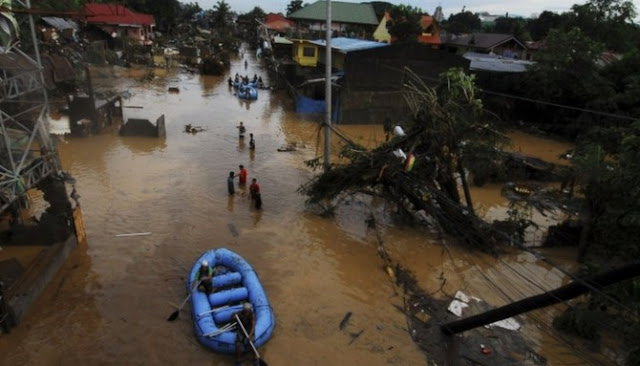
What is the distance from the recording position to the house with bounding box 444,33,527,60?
4960cm

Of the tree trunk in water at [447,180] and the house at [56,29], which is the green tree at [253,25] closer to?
the house at [56,29]

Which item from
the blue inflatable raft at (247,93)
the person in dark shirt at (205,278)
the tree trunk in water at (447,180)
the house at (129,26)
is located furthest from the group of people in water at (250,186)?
the house at (129,26)

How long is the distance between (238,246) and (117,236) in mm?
4135

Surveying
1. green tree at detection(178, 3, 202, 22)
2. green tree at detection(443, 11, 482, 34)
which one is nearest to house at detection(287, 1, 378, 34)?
green tree at detection(443, 11, 482, 34)

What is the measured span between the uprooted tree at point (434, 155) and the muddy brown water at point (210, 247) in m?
1.67

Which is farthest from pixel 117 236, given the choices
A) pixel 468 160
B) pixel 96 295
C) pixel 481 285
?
pixel 468 160

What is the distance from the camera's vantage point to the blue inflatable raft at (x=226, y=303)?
30.3ft

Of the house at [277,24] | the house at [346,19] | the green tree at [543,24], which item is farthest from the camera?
the house at [277,24]

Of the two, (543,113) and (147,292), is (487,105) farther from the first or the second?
(147,292)

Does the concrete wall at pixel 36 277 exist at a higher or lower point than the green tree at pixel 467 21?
lower

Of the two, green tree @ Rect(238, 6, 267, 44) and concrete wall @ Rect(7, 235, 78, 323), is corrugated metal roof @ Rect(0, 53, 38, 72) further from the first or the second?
green tree @ Rect(238, 6, 267, 44)

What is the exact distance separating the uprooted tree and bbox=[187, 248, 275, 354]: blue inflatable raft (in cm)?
511

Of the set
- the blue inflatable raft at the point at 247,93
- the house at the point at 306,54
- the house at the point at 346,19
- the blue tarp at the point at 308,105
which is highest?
the house at the point at 346,19

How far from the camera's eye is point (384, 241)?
1494 cm
